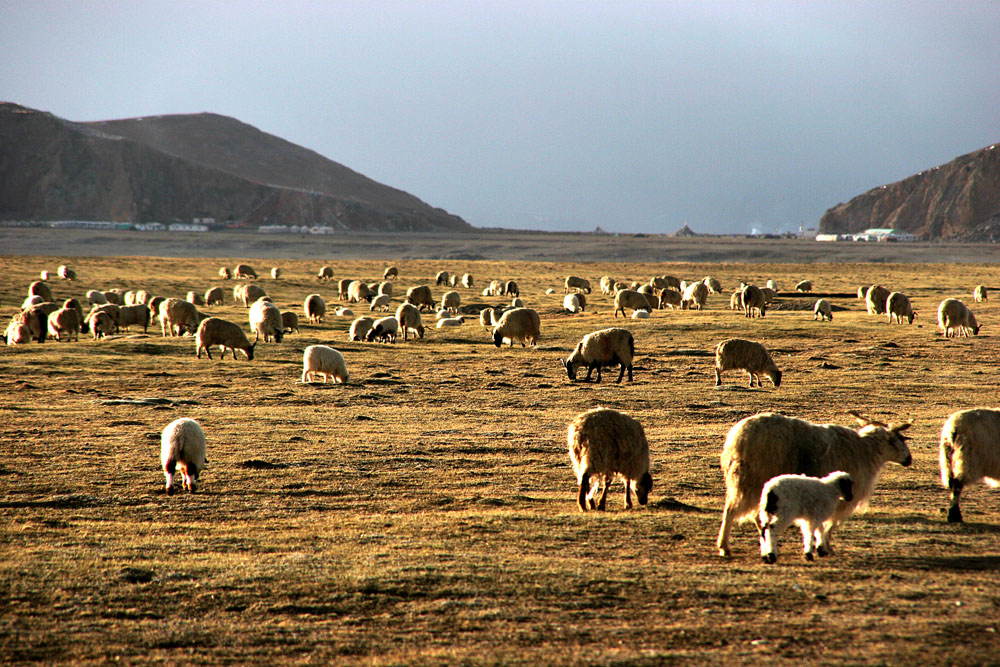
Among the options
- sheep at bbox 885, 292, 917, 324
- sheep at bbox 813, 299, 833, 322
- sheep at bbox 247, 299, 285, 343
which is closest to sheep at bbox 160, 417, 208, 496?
sheep at bbox 247, 299, 285, 343

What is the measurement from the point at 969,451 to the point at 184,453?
9.99 meters

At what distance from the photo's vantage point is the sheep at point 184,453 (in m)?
11.8

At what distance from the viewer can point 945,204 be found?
171 meters

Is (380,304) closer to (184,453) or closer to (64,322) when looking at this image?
(64,322)

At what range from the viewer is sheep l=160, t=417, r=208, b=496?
11.8 meters

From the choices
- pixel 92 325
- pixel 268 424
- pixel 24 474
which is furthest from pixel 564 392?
pixel 92 325

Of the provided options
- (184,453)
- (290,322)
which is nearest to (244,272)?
(290,322)

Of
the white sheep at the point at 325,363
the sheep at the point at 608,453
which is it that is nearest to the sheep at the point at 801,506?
the sheep at the point at 608,453

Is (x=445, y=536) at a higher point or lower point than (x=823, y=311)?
lower

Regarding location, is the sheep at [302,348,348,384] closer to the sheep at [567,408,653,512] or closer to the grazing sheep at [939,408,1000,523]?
the sheep at [567,408,653,512]

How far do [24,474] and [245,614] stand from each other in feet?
23.1

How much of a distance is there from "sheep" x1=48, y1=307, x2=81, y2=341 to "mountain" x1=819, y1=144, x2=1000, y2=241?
A: 15899 cm

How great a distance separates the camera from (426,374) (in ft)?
78.1

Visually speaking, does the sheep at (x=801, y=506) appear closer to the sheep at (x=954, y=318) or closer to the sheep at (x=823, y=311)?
the sheep at (x=954, y=318)
